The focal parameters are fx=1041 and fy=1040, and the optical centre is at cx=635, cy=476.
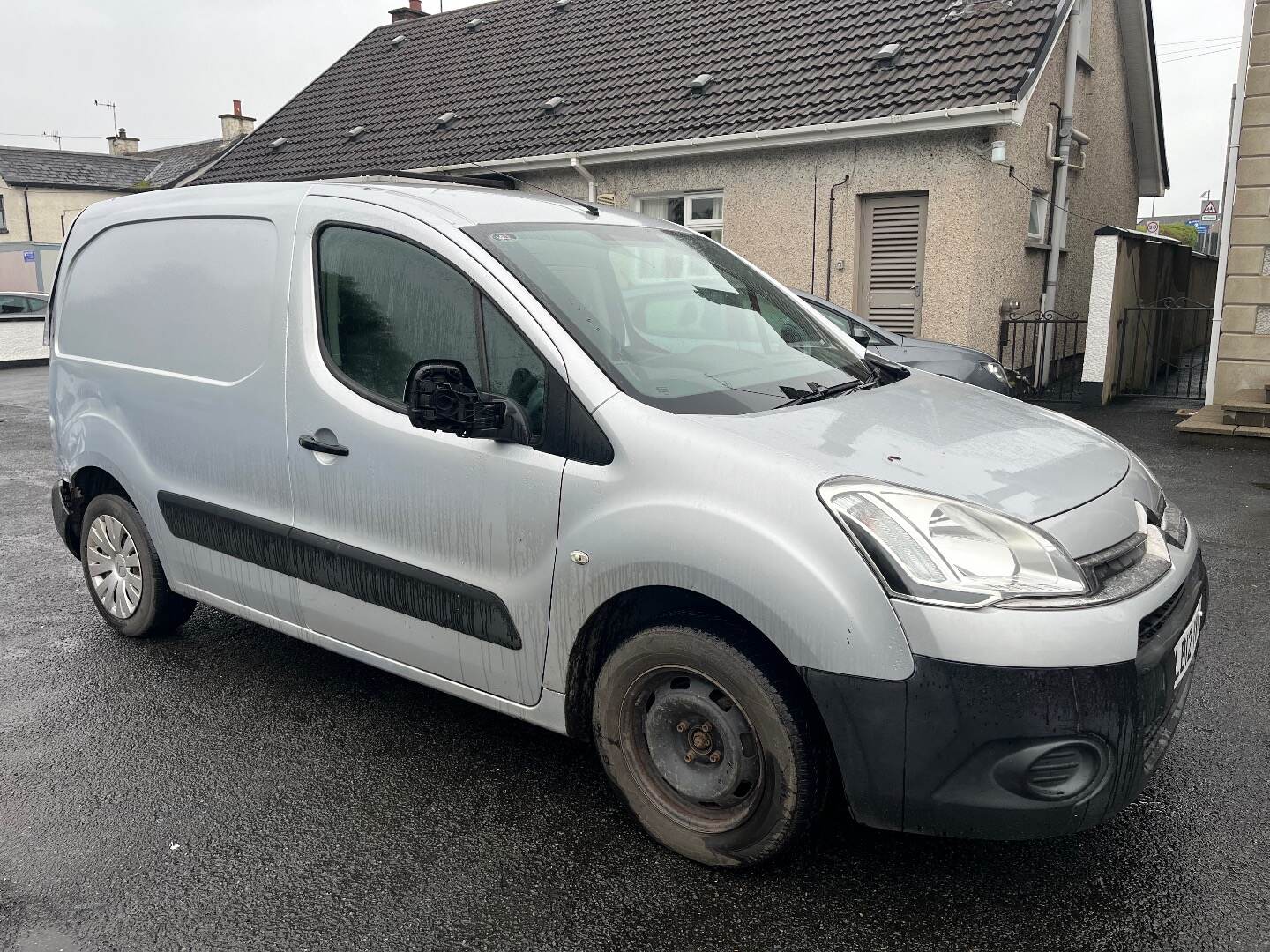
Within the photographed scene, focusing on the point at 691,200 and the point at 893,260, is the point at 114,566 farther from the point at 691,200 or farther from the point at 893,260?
the point at 691,200

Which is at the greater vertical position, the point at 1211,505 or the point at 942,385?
the point at 942,385

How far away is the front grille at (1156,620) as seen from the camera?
2480 millimetres

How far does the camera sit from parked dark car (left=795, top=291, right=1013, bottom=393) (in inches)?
349

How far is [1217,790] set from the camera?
3.18 metres

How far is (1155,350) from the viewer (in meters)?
13.9

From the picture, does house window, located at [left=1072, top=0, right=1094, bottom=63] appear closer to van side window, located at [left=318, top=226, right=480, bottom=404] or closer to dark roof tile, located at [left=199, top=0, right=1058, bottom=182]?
dark roof tile, located at [left=199, top=0, right=1058, bottom=182]

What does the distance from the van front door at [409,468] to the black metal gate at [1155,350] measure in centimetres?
1040

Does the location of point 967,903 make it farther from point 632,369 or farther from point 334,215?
point 334,215

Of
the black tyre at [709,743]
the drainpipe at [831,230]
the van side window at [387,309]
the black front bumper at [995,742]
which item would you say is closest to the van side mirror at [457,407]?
the van side window at [387,309]

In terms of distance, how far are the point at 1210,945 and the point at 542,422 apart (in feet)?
6.95

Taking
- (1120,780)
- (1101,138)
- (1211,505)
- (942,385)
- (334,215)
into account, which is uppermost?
(1101,138)

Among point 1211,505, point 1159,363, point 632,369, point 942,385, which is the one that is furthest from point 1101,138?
point 632,369

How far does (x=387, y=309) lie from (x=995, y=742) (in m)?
2.25

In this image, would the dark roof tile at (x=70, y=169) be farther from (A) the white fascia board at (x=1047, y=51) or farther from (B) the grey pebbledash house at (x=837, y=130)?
(A) the white fascia board at (x=1047, y=51)
